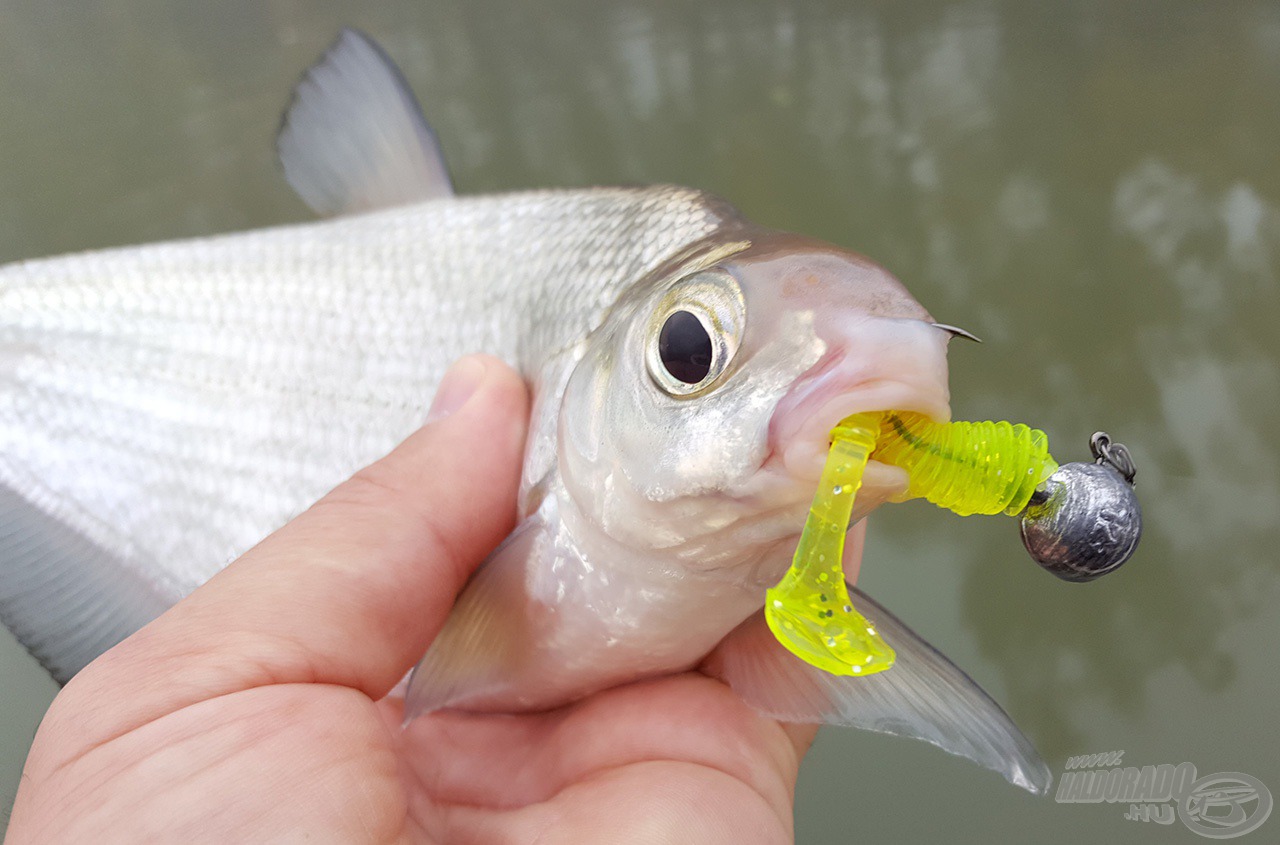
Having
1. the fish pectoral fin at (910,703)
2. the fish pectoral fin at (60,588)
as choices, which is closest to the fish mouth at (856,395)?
the fish pectoral fin at (910,703)

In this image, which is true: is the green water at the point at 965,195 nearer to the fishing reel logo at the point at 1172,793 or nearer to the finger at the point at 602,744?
the fishing reel logo at the point at 1172,793

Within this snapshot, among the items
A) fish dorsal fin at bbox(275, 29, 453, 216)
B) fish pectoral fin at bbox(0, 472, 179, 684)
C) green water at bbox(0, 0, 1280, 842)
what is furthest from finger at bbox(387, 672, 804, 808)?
fish dorsal fin at bbox(275, 29, 453, 216)

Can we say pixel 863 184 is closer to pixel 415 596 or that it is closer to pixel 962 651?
pixel 962 651

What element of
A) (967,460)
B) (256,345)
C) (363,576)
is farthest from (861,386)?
(256,345)

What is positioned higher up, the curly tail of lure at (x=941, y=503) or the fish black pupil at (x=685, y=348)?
the fish black pupil at (x=685, y=348)

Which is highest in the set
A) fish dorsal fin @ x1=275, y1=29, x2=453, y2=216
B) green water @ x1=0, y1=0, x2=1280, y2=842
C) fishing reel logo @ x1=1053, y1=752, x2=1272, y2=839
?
fish dorsal fin @ x1=275, y1=29, x2=453, y2=216

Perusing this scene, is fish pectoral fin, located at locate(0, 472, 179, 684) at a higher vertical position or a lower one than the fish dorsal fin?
lower

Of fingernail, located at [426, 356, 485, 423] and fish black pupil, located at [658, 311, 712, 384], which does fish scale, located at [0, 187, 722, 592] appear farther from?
fish black pupil, located at [658, 311, 712, 384]

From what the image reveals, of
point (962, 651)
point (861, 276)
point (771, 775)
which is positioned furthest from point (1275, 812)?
point (861, 276)
